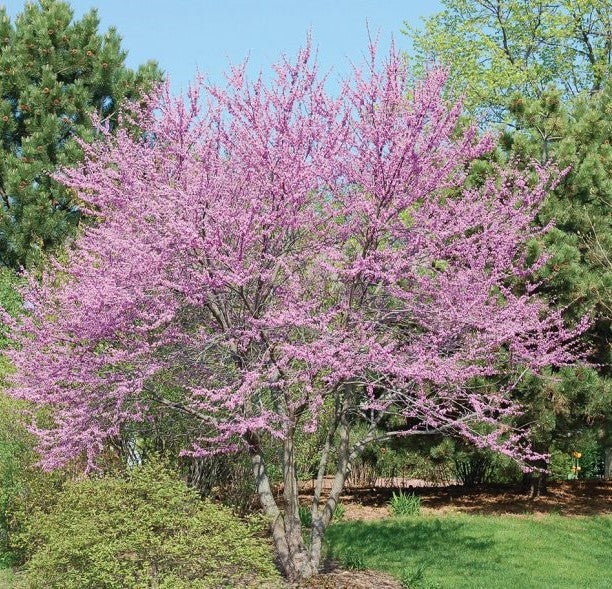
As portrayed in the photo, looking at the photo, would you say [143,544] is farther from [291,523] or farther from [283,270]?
[283,270]

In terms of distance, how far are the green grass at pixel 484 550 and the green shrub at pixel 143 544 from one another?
2.27 meters

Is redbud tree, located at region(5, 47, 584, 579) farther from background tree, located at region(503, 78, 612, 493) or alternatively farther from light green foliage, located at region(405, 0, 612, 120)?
light green foliage, located at region(405, 0, 612, 120)

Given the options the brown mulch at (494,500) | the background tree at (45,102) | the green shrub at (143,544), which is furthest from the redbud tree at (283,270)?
the background tree at (45,102)

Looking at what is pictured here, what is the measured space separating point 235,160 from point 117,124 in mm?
11655

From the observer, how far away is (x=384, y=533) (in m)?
10.2

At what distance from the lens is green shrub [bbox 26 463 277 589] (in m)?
6.02

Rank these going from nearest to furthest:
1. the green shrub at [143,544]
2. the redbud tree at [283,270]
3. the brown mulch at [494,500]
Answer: the green shrub at [143,544] → the redbud tree at [283,270] → the brown mulch at [494,500]

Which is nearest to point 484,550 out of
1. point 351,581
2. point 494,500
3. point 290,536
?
point 351,581

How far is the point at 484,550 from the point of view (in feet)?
30.8

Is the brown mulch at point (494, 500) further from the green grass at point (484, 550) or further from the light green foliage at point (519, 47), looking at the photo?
the light green foliage at point (519, 47)

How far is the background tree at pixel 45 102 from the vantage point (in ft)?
58.5

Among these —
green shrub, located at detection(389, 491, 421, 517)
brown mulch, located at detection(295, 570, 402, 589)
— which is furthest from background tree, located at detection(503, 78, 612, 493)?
brown mulch, located at detection(295, 570, 402, 589)

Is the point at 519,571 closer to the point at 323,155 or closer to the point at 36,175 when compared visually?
the point at 323,155

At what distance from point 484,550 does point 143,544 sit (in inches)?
193
